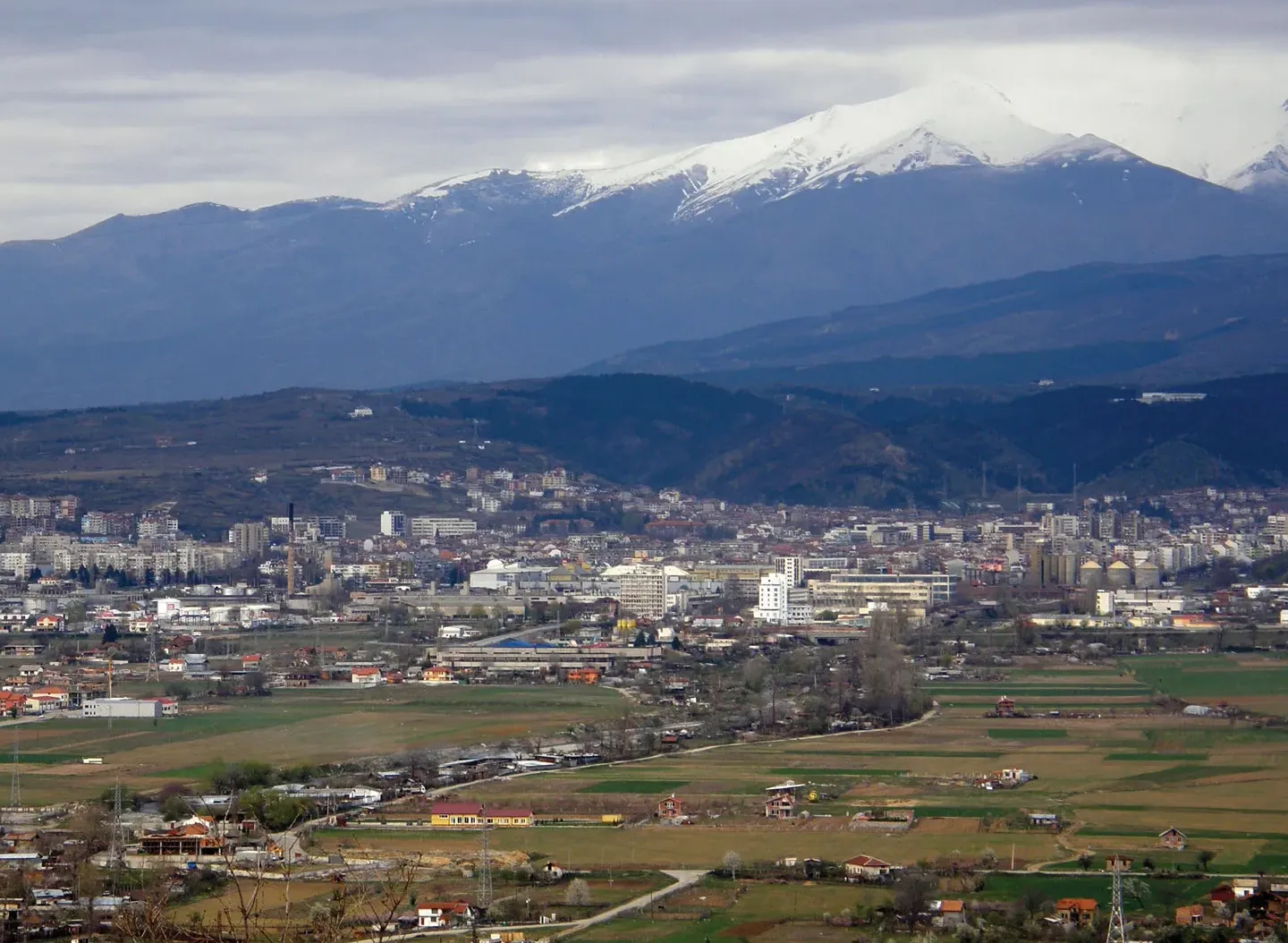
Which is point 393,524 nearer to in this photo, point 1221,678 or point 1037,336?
point 1221,678

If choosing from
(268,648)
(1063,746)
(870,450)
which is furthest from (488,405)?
(1063,746)

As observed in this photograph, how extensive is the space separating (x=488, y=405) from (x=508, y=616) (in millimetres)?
60868

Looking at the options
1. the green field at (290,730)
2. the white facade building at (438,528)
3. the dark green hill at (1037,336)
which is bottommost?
the green field at (290,730)

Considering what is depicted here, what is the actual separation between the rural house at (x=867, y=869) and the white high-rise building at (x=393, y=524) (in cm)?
6615

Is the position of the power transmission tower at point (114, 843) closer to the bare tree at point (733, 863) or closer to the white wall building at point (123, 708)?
the bare tree at point (733, 863)

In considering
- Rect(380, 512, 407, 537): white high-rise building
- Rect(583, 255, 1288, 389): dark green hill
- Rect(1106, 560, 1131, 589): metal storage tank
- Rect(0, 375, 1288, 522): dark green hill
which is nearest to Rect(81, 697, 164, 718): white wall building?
Rect(1106, 560, 1131, 589): metal storage tank

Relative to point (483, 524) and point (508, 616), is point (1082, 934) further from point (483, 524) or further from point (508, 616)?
point (483, 524)

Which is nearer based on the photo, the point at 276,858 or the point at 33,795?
the point at 276,858

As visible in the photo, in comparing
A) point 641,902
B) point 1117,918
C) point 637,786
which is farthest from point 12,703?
point 1117,918

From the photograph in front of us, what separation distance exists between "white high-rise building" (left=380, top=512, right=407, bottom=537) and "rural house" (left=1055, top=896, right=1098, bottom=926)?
6896 cm

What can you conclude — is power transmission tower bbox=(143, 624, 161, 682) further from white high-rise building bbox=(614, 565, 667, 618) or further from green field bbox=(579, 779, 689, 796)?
green field bbox=(579, 779, 689, 796)

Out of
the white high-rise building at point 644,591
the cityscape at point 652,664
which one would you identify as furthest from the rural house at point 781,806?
the white high-rise building at point 644,591

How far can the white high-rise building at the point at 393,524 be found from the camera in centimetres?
9331

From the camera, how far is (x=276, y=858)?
27234mm
